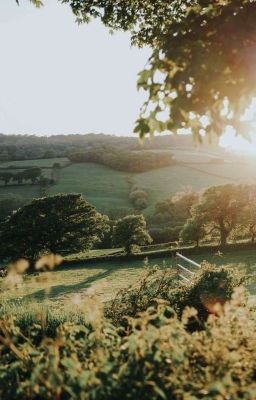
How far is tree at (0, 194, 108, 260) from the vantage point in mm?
68125

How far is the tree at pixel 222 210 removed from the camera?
64750 millimetres

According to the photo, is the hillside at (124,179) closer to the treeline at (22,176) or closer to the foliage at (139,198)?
the foliage at (139,198)

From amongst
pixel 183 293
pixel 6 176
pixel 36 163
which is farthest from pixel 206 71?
pixel 36 163

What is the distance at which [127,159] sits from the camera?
480 feet

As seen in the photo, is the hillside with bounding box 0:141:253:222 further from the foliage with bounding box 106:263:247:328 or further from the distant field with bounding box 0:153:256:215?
the foliage with bounding box 106:263:247:328

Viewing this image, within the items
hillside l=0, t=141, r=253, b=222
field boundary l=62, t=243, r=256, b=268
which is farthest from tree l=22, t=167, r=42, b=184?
field boundary l=62, t=243, r=256, b=268

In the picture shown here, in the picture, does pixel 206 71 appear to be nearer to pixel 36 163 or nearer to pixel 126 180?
pixel 126 180

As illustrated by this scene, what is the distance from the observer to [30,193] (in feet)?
376

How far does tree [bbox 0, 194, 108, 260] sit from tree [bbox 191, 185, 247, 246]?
18.7 meters

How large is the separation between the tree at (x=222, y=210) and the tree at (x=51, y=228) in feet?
61.5

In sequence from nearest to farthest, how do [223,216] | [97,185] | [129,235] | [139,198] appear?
1. [129,235]
2. [223,216]
3. [139,198]
4. [97,185]

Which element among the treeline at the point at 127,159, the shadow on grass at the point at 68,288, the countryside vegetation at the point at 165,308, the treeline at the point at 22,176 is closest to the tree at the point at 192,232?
the shadow on grass at the point at 68,288

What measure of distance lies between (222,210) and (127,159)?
3280 inches

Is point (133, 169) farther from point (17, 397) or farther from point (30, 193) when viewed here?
point (17, 397)
